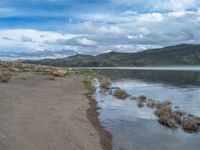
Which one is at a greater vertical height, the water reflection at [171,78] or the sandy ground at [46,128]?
the sandy ground at [46,128]

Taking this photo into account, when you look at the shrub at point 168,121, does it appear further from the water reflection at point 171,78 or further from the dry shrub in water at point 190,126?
the water reflection at point 171,78

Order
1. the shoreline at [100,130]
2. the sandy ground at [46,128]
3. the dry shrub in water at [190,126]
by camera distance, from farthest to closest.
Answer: the dry shrub in water at [190,126] → the shoreline at [100,130] → the sandy ground at [46,128]

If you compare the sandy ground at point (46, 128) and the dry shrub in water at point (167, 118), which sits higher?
the sandy ground at point (46, 128)

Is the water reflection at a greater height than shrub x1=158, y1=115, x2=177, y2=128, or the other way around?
shrub x1=158, y1=115, x2=177, y2=128

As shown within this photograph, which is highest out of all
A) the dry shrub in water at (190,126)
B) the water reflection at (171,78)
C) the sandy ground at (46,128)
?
the sandy ground at (46,128)

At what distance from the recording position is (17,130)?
1759 cm

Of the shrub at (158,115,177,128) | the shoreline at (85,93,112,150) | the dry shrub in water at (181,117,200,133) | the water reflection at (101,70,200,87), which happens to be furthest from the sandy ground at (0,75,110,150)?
the water reflection at (101,70,200,87)

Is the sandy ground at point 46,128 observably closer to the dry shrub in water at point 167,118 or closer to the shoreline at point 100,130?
the shoreline at point 100,130

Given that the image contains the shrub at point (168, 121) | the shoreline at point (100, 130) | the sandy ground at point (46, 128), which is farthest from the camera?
the shrub at point (168, 121)

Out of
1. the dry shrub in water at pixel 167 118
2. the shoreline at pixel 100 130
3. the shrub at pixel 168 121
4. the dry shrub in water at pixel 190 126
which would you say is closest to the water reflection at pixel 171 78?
the dry shrub in water at pixel 167 118

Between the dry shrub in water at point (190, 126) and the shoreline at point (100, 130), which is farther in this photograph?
the dry shrub in water at point (190, 126)

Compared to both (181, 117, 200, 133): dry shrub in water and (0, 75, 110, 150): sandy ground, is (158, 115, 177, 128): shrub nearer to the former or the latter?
(181, 117, 200, 133): dry shrub in water

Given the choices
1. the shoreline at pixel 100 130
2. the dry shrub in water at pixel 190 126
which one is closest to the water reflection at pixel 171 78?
the shoreline at pixel 100 130

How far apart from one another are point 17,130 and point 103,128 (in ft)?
20.8
